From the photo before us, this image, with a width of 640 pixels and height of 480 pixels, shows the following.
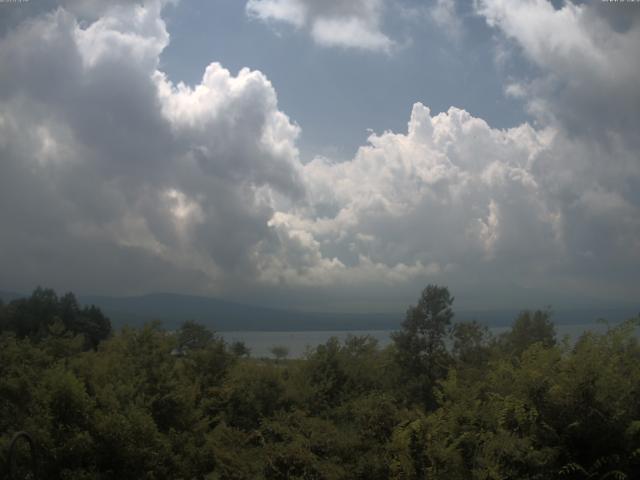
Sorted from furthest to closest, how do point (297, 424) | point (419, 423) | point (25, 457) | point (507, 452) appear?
point (297, 424) < point (25, 457) < point (419, 423) < point (507, 452)

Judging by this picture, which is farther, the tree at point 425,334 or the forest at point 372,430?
the tree at point 425,334

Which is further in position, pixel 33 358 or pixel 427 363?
pixel 427 363

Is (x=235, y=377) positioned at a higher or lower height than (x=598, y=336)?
lower

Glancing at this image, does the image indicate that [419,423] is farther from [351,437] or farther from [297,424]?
[297,424]

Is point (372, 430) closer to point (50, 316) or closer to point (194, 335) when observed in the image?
point (194, 335)

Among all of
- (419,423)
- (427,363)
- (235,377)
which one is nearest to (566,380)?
(419,423)

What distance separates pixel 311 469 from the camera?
41.8 ft

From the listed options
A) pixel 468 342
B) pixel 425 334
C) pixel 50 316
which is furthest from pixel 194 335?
pixel 50 316

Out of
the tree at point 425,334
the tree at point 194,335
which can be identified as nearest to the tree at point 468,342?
the tree at point 425,334

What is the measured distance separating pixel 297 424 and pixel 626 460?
26.0 feet

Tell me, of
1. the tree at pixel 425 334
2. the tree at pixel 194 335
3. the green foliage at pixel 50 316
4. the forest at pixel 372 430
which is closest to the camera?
the forest at pixel 372 430

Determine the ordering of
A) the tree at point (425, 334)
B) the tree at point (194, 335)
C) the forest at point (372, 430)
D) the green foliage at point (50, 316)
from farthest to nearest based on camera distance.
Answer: the green foliage at point (50, 316) < the tree at point (194, 335) < the tree at point (425, 334) < the forest at point (372, 430)

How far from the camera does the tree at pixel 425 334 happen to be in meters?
30.9

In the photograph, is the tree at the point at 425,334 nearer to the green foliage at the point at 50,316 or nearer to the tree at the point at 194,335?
the tree at the point at 194,335
